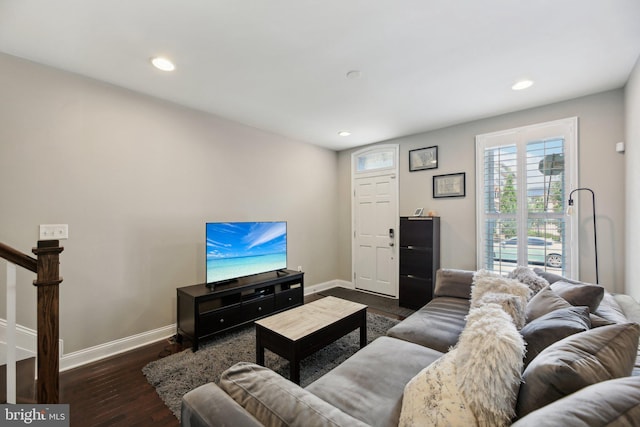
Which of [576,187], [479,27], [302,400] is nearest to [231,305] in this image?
[302,400]

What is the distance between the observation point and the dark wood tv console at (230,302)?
8.57ft

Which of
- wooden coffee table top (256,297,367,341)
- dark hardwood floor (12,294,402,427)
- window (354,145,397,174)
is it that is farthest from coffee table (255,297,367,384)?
window (354,145,397,174)

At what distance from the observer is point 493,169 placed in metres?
3.48

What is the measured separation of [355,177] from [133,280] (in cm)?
361

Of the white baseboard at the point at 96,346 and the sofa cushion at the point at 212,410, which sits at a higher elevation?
the sofa cushion at the point at 212,410

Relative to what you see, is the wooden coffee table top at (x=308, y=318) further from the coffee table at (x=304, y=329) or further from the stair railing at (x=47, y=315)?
the stair railing at (x=47, y=315)

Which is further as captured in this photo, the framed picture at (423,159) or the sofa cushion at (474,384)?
the framed picture at (423,159)

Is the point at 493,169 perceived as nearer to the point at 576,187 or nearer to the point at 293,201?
the point at 576,187

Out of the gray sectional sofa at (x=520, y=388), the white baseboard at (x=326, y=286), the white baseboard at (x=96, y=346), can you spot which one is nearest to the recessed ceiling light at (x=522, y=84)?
the gray sectional sofa at (x=520, y=388)

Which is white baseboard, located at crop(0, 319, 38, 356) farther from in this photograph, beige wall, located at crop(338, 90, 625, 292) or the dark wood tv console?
beige wall, located at crop(338, 90, 625, 292)

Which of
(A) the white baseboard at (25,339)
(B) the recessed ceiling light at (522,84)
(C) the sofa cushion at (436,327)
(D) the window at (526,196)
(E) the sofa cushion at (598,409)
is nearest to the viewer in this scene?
(E) the sofa cushion at (598,409)

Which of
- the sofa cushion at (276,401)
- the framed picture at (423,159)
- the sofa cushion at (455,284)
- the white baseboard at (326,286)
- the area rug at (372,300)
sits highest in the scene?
the framed picture at (423,159)

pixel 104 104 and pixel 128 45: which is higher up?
pixel 128 45

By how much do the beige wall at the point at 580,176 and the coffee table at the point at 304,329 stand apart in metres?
2.07
